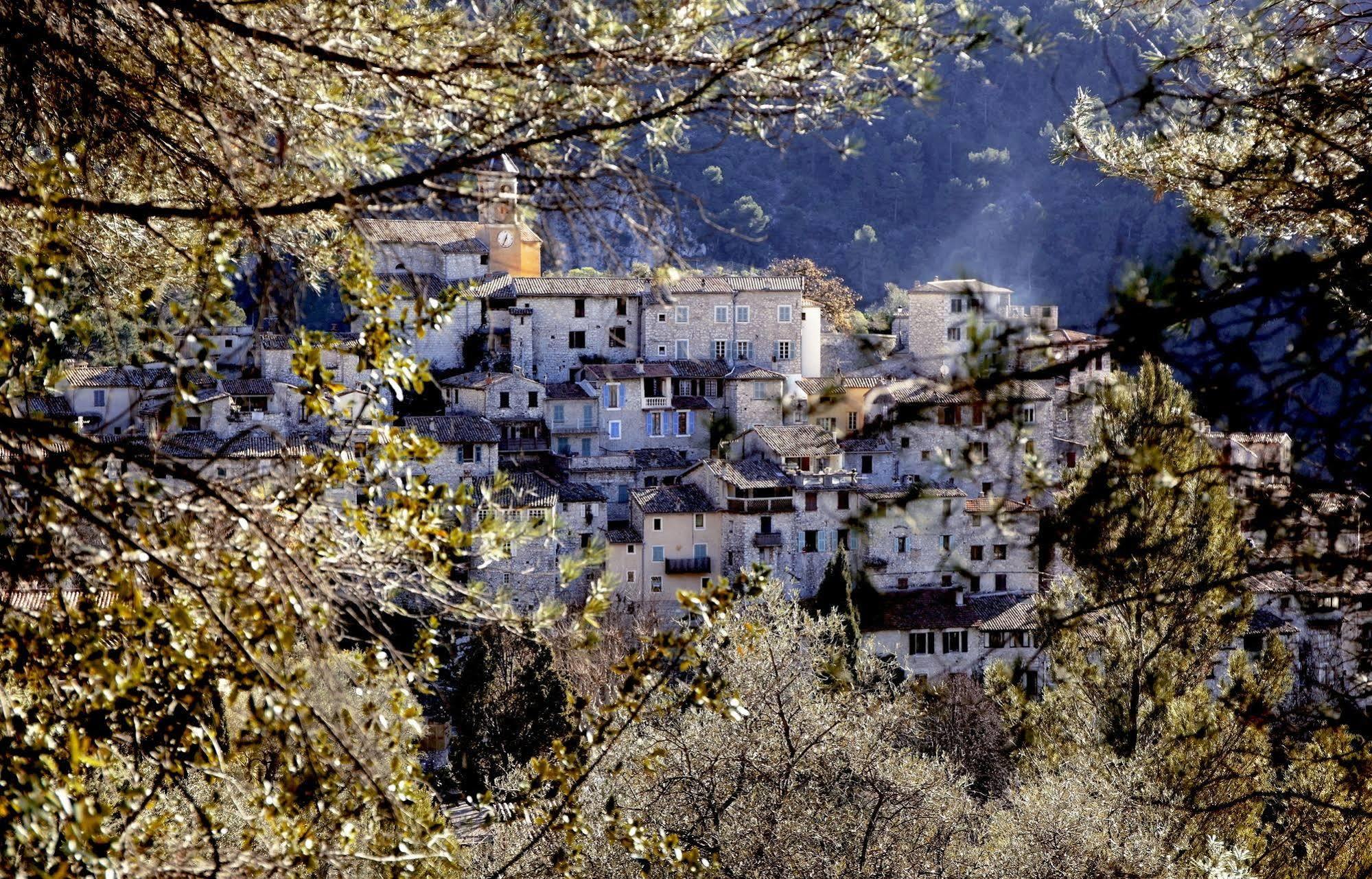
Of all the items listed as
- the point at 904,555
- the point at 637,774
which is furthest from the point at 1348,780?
the point at 904,555

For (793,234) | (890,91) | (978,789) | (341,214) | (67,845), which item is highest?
(793,234)

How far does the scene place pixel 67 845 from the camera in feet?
8.18

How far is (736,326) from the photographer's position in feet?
142

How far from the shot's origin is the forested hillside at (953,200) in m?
74.7

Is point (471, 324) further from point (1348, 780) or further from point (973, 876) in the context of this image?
point (1348, 780)

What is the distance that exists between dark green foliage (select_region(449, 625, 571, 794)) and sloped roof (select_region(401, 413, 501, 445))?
11.2m

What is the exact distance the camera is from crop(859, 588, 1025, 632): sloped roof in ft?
102

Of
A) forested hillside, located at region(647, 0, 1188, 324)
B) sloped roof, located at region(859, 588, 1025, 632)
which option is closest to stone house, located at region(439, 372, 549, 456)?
sloped roof, located at region(859, 588, 1025, 632)

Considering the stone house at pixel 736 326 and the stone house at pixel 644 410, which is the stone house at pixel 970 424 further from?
the stone house at pixel 736 326

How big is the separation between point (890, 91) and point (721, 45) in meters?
0.50

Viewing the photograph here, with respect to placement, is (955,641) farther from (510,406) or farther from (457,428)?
(510,406)

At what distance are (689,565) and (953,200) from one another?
52488 mm

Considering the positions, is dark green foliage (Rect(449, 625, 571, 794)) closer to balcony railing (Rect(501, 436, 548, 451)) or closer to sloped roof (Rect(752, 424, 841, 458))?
sloped roof (Rect(752, 424, 841, 458))

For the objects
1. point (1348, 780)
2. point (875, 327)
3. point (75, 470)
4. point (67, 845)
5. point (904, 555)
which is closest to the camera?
point (67, 845)
